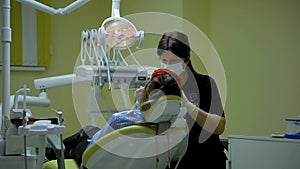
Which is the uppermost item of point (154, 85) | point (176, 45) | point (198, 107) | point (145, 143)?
point (176, 45)

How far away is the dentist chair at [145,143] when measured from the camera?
148cm

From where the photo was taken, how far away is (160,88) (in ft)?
4.94

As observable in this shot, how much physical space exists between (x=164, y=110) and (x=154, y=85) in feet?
0.38

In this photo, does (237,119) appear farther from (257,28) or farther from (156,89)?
(156,89)

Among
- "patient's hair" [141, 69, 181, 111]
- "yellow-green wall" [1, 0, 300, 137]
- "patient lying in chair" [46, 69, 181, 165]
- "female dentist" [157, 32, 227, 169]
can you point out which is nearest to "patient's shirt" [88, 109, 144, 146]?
"patient lying in chair" [46, 69, 181, 165]

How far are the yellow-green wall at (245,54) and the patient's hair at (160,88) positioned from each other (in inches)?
64.9

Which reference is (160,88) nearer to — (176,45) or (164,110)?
(164,110)

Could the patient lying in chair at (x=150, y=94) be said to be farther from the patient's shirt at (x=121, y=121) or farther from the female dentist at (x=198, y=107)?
the female dentist at (x=198, y=107)

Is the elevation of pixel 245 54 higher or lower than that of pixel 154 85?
higher

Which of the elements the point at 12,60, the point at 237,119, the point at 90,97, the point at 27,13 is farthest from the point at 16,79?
the point at 237,119

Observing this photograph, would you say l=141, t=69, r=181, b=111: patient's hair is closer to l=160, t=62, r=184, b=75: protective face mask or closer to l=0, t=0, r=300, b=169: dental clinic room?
l=0, t=0, r=300, b=169: dental clinic room

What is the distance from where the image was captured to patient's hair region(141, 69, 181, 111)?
1497 millimetres

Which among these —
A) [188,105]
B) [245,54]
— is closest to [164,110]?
[188,105]

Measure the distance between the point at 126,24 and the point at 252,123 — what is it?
1.45 metres
